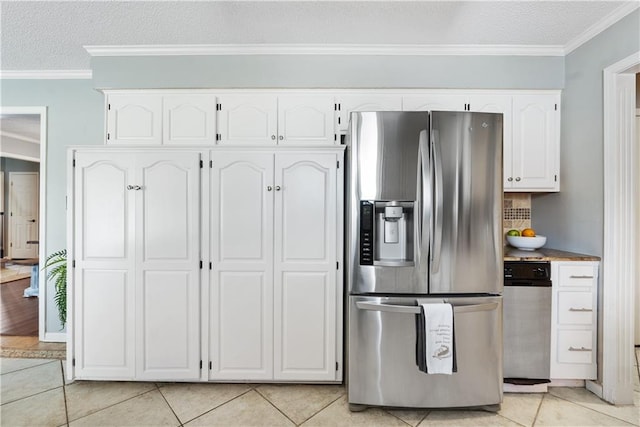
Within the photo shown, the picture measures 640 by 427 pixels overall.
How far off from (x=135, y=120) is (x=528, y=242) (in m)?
3.21

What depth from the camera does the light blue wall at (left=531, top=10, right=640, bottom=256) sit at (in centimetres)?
198

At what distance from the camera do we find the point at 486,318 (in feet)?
5.92

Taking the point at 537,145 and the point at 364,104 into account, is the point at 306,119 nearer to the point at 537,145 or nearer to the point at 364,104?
the point at 364,104

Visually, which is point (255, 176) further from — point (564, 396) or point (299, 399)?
point (564, 396)

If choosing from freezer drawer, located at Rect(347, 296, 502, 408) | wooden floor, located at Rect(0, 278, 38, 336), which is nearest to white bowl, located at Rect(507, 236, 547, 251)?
freezer drawer, located at Rect(347, 296, 502, 408)

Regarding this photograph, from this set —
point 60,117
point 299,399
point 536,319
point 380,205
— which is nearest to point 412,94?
point 380,205

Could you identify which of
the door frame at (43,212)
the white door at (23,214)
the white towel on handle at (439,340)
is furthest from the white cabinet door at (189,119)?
the white door at (23,214)

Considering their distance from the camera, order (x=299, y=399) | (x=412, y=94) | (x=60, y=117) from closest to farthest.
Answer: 1. (x=299, y=399)
2. (x=412, y=94)
3. (x=60, y=117)

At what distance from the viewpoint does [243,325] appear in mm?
2043

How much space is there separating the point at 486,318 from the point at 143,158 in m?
2.42

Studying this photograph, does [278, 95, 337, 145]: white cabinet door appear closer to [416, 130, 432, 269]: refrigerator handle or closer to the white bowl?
[416, 130, 432, 269]: refrigerator handle

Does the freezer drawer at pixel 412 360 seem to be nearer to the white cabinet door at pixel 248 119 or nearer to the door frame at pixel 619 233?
the door frame at pixel 619 233

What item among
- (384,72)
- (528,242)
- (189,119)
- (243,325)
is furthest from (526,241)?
(189,119)

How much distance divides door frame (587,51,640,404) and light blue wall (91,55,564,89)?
1.49ft
